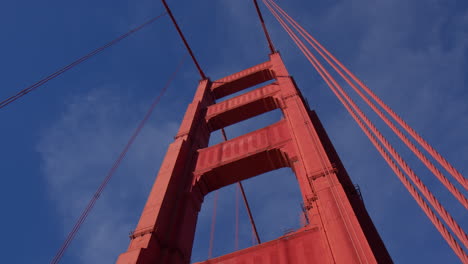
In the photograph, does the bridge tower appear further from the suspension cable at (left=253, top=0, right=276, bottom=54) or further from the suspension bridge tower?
the suspension cable at (left=253, top=0, right=276, bottom=54)

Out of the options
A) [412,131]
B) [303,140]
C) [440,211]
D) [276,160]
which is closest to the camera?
[440,211]

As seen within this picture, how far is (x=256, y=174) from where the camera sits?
1223 cm

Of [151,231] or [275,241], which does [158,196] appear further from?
[275,241]

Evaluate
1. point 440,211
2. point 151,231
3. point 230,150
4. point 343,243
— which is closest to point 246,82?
point 230,150

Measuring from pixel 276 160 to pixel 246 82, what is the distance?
10.6 m

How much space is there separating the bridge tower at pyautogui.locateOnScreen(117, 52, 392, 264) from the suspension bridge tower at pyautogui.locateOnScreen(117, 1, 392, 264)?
0.02 metres

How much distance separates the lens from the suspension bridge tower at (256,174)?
282 inches

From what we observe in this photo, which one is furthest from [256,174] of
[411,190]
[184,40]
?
[184,40]

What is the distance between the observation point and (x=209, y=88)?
835 inches

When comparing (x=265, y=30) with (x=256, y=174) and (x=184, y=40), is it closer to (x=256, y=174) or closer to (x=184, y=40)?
(x=184, y=40)

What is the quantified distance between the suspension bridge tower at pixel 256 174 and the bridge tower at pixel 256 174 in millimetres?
18

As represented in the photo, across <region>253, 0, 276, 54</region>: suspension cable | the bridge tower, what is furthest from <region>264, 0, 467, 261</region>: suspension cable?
<region>253, 0, 276, 54</region>: suspension cable

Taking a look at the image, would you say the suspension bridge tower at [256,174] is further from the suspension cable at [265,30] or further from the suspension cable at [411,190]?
the suspension cable at [265,30]

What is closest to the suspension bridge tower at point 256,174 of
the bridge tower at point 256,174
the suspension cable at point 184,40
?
the bridge tower at point 256,174
